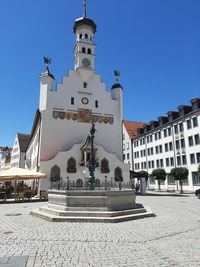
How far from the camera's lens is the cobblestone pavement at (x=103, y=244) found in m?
6.13

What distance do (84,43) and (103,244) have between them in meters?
41.7

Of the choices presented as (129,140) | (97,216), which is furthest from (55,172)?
(129,140)

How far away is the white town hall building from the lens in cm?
3541

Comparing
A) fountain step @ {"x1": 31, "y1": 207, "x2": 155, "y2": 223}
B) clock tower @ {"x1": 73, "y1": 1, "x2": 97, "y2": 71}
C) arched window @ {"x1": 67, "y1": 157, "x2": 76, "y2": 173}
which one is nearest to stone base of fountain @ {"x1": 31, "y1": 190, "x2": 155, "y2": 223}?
fountain step @ {"x1": 31, "y1": 207, "x2": 155, "y2": 223}

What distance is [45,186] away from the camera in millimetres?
32812

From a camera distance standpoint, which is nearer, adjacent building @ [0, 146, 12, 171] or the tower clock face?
the tower clock face

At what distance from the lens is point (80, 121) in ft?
129

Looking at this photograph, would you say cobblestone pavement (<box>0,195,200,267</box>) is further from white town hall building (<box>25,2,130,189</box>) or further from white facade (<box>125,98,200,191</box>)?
white facade (<box>125,98,200,191</box>)

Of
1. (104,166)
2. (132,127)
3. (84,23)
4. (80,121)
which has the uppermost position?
(84,23)

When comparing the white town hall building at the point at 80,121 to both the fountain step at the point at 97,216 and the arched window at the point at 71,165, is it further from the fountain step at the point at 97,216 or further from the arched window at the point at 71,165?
the fountain step at the point at 97,216

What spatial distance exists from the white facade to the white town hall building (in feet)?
39.6

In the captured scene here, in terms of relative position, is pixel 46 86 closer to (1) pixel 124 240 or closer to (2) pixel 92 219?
(2) pixel 92 219

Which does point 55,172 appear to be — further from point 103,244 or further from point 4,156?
point 4,156

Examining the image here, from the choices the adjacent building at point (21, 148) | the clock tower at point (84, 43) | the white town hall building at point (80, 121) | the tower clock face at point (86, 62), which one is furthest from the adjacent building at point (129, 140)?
the adjacent building at point (21, 148)
